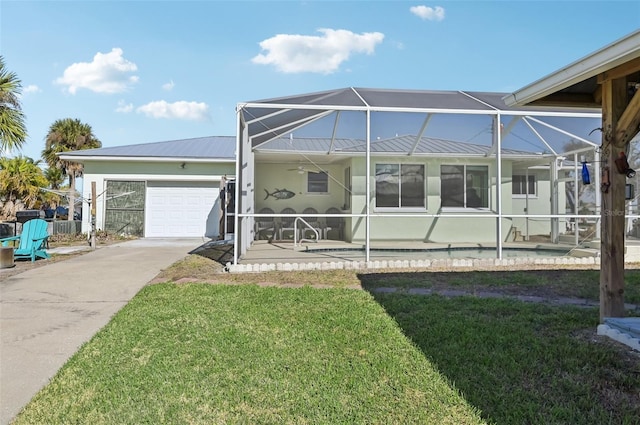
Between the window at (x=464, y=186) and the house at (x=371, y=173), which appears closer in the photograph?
the house at (x=371, y=173)

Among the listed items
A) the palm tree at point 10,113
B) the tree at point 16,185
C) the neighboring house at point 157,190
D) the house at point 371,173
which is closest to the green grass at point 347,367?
the house at point 371,173

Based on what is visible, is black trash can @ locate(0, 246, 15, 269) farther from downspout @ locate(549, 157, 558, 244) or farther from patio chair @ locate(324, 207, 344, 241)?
downspout @ locate(549, 157, 558, 244)

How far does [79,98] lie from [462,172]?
1595 centimetres

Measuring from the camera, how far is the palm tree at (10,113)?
431 inches

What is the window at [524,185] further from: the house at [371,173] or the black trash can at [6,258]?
the black trash can at [6,258]

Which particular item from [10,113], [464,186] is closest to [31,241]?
[10,113]

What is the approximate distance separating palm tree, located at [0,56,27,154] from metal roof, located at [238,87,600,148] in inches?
267

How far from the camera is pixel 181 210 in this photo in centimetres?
1598

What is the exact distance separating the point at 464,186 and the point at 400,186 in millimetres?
1927

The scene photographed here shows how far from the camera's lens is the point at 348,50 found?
17828 mm

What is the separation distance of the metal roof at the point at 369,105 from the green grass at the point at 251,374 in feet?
15.4

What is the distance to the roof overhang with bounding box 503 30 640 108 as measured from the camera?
3.42m

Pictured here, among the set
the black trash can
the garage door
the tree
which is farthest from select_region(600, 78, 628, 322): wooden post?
the tree

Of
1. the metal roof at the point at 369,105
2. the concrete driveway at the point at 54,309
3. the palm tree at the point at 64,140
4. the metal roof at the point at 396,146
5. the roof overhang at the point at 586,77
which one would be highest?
the palm tree at the point at 64,140
